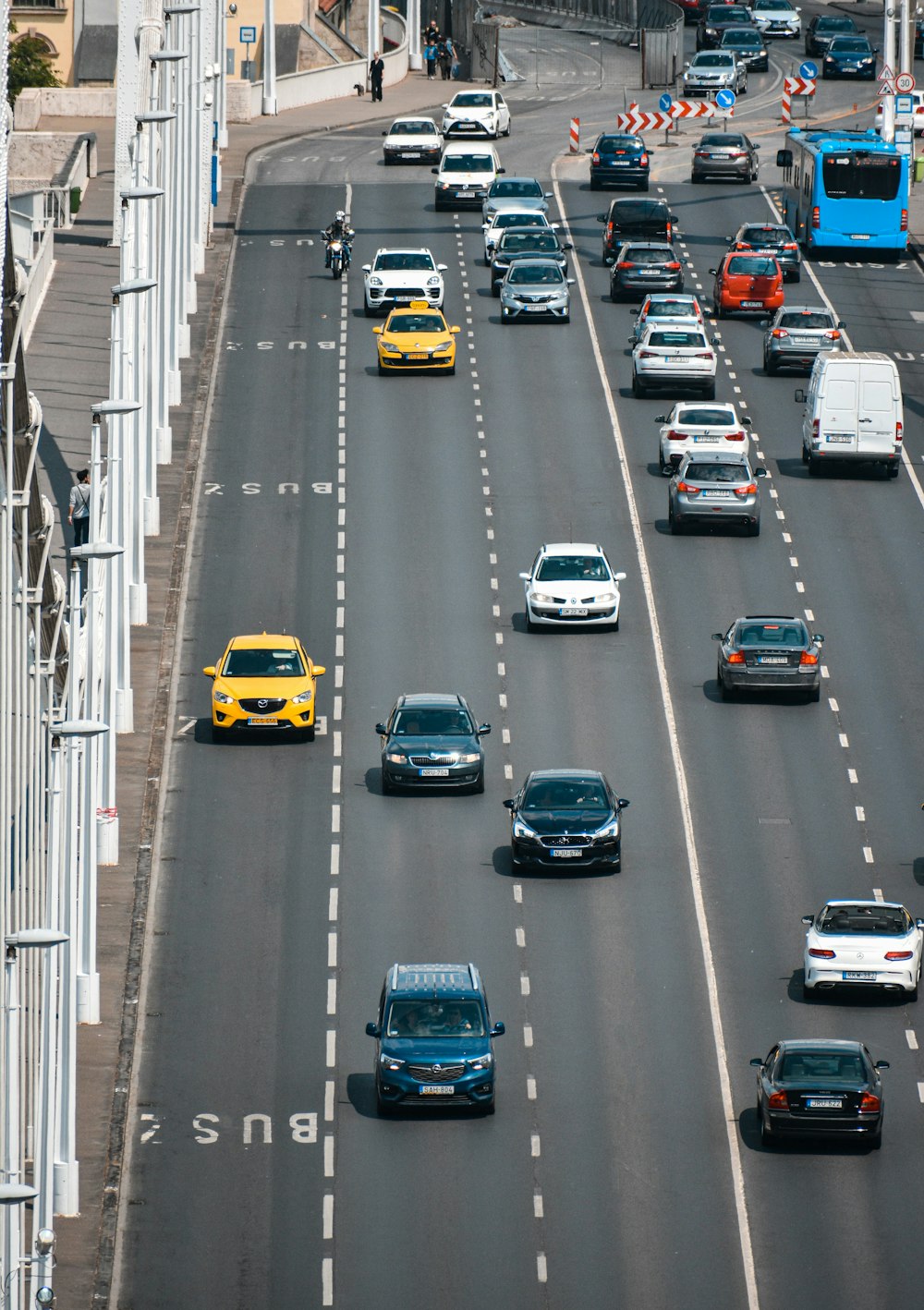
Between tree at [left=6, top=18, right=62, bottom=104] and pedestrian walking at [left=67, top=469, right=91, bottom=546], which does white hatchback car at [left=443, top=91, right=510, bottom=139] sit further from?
pedestrian walking at [left=67, top=469, right=91, bottom=546]

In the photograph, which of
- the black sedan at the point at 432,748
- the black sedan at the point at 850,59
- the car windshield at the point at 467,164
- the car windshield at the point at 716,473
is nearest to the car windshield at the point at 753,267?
the car windshield at the point at 467,164

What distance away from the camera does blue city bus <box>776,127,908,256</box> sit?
88.9m

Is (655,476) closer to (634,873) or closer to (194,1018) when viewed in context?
(634,873)

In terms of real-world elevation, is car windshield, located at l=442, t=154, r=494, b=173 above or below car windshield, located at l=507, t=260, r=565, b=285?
above

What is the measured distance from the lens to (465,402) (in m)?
75.2

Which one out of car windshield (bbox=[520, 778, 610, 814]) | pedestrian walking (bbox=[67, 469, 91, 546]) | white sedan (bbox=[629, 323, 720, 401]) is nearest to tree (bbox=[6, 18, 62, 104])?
white sedan (bbox=[629, 323, 720, 401])

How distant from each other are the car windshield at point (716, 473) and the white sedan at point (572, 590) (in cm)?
591

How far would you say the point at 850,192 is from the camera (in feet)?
295

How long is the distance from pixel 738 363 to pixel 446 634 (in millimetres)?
23115

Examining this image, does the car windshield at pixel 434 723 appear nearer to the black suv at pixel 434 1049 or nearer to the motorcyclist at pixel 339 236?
the black suv at pixel 434 1049

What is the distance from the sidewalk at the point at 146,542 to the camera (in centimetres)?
3828

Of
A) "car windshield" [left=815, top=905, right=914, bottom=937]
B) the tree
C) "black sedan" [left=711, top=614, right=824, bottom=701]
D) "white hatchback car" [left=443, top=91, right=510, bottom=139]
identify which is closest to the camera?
"car windshield" [left=815, top=905, right=914, bottom=937]

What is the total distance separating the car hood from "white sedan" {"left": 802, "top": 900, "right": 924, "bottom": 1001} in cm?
526

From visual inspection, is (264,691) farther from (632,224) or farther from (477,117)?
(477,117)
